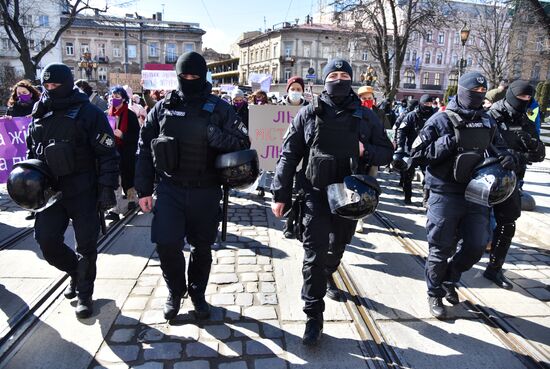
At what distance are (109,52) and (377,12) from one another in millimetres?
58646

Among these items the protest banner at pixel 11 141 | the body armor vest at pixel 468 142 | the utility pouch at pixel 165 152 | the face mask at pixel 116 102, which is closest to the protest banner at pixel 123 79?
the protest banner at pixel 11 141

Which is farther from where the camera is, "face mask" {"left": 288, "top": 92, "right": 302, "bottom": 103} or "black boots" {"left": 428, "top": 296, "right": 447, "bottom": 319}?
"face mask" {"left": 288, "top": 92, "right": 302, "bottom": 103}

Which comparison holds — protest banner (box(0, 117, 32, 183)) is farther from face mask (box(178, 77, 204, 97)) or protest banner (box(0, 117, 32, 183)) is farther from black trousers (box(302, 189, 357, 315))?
black trousers (box(302, 189, 357, 315))

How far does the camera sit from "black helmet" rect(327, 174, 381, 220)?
3.04 meters

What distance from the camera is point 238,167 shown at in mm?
3219

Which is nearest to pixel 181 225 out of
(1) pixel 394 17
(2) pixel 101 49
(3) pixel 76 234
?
(3) pixel 76 234

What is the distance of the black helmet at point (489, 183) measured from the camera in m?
3.31

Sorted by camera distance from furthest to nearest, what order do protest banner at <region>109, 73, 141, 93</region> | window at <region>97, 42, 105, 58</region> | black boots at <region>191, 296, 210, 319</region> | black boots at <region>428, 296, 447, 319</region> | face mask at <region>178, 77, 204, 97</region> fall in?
1. window at <region>97, 42, 105, 58</region>
2. protest banner at <region>109, 73, 141, 93</region>
3. black boots at <region>428, 296, 447, 319</region>
4. black boots at <region>191, 296, 210, 319</region>
5. face mask at <region>178, 77, 204, 97</region>

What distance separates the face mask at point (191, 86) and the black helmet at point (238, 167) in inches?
22.3

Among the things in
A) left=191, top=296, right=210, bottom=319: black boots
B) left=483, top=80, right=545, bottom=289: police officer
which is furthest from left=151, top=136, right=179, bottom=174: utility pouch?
left=483, top=80, right=545, bottom=289: police officer

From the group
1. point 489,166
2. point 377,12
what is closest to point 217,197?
point 489,166

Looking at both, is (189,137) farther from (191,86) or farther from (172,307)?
(172,307)

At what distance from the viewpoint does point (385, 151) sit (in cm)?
339

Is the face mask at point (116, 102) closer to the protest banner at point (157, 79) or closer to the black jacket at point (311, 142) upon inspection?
the black jacket at point (311, 142)
